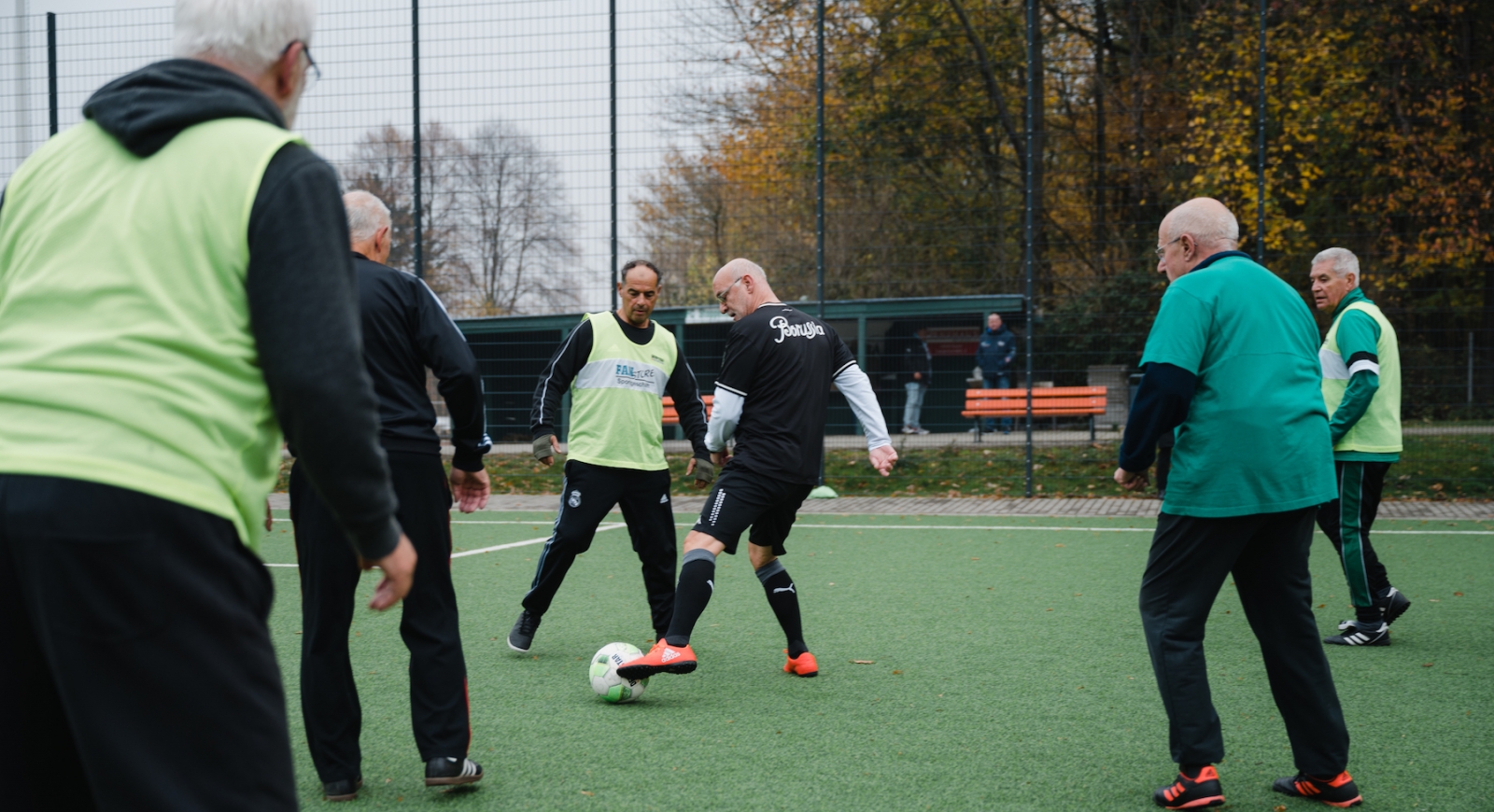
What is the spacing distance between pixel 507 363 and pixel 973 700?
1020 cm

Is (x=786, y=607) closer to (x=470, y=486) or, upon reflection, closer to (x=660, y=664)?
(x=660, y=664)

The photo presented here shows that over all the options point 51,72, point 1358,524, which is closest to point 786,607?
point 1358,524

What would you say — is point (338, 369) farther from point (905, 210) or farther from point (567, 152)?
point (905, 210)

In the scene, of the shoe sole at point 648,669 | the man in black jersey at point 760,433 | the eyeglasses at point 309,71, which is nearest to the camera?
the eyeglasses at point 309,71

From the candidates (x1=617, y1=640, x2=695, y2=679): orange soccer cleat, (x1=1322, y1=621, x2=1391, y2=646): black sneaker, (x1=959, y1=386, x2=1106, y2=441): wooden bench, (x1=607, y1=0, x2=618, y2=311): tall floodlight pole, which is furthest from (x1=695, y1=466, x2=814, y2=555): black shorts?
(x1=959, y1=386, x2=1106, y2=441): wooden bench

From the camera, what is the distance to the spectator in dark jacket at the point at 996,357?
14281 mm

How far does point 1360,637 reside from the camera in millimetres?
5855

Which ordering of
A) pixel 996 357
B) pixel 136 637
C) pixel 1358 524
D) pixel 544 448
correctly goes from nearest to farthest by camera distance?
1. pixel 136 637
2. pixel 1358 524
3. pixel 544 448
4. pixel 996 357

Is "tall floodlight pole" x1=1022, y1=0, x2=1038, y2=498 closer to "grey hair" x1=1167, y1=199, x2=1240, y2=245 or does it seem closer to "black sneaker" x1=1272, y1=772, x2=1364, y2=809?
"grey hair" x1=1167, y1=199, x2=1240, y2=245

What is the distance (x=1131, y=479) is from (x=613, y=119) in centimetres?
993

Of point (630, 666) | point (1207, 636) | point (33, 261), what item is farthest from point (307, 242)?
point (1207, 636)

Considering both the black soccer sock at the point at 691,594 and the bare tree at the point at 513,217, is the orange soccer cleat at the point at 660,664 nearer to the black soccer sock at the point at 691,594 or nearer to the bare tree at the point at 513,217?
the black soccer sock at the point at 691,594

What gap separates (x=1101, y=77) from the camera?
53.4 feet

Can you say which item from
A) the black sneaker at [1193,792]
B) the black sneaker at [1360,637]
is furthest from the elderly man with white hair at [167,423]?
the black sneaker at [1360,637]
